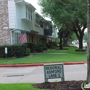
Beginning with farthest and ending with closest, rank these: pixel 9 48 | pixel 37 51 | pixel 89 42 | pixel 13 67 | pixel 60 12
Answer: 1. pixel 37 51
2. pixel 60 12
3. pixel 9 48
4. pixel 13 67
5. pixel 89 42

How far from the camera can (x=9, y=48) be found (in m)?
24.7

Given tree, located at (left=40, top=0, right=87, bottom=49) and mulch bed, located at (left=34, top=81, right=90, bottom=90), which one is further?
tree, located at (left=40, top=0, right=87, bottom=49)

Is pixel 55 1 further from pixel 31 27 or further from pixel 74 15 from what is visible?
pixel 31 27

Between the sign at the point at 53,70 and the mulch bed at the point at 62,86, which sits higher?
the sign at the point at 53,70

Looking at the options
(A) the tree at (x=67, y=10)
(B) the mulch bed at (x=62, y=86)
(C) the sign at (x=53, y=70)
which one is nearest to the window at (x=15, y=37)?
(A) the tree at (x=67, y=10)

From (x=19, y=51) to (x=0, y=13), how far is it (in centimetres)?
530

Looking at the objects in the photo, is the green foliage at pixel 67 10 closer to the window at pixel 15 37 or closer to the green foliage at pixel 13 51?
the window at pixel 15 37

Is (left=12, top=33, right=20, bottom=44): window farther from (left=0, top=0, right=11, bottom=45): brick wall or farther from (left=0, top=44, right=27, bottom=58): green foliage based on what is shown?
(left=0, top=44, right=27, bottom=58): green foliage

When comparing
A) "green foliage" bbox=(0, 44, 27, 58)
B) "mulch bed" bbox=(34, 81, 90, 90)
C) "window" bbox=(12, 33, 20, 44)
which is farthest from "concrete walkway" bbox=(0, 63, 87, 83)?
"window" bbox=(12, 33, 20, 44)

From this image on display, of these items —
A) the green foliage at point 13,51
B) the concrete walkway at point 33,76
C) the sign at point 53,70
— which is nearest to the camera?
the sign at point 53,70

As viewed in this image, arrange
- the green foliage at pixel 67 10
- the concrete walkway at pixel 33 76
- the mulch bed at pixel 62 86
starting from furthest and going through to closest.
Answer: the green foliage at pixel 67 10 → the concrete walkway at pixel 33 76 → the mulch bed at pixel 62 86

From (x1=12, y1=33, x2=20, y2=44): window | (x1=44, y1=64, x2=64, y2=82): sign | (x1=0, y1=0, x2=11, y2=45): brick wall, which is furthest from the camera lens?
(x1=12, y1=33, x2=20, y2=44): window

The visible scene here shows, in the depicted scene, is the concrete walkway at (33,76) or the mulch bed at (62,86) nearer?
the mulch bed at (62,86)

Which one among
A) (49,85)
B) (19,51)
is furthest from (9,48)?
(49,85)
